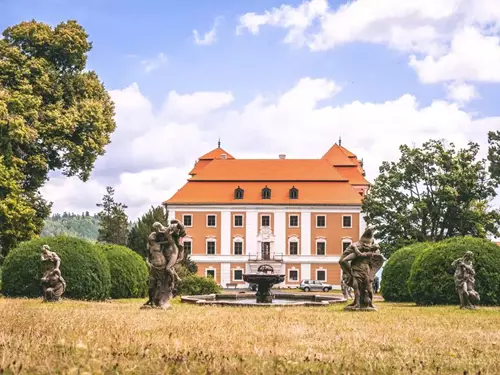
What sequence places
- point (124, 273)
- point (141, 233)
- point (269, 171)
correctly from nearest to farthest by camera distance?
point (124, 273) < point (141, 233) < point (269, 171)

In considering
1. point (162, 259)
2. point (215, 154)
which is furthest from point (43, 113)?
point (215, 154)

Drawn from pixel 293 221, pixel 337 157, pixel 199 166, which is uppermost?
pixel 337 157

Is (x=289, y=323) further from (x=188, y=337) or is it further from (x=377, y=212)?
(x=377, y=212)

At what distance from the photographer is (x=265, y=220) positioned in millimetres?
69000

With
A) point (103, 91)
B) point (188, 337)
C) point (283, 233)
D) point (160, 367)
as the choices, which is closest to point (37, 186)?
point (103, 91)

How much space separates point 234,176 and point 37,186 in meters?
35.8

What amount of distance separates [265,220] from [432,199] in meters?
23.1

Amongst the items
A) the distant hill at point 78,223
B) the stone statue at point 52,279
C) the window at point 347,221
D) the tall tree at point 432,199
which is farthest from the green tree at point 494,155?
the distant hill at point 78,223

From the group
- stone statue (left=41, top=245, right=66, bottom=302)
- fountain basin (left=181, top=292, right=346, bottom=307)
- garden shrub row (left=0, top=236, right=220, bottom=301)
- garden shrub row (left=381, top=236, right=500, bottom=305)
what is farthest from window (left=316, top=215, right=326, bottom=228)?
stone statue (left=41, top=245, right=66, bottom=302)

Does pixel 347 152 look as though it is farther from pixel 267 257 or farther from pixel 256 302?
pixel 256 302

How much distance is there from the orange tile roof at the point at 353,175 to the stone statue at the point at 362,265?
57.9 meters

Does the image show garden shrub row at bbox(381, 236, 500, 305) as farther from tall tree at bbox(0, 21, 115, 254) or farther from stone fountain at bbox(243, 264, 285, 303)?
tall tree at bbox(0, 21, 115, 254)

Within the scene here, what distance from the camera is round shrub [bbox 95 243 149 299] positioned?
25.9 metres

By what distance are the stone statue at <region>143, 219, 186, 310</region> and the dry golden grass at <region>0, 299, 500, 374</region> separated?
4.17 metres
